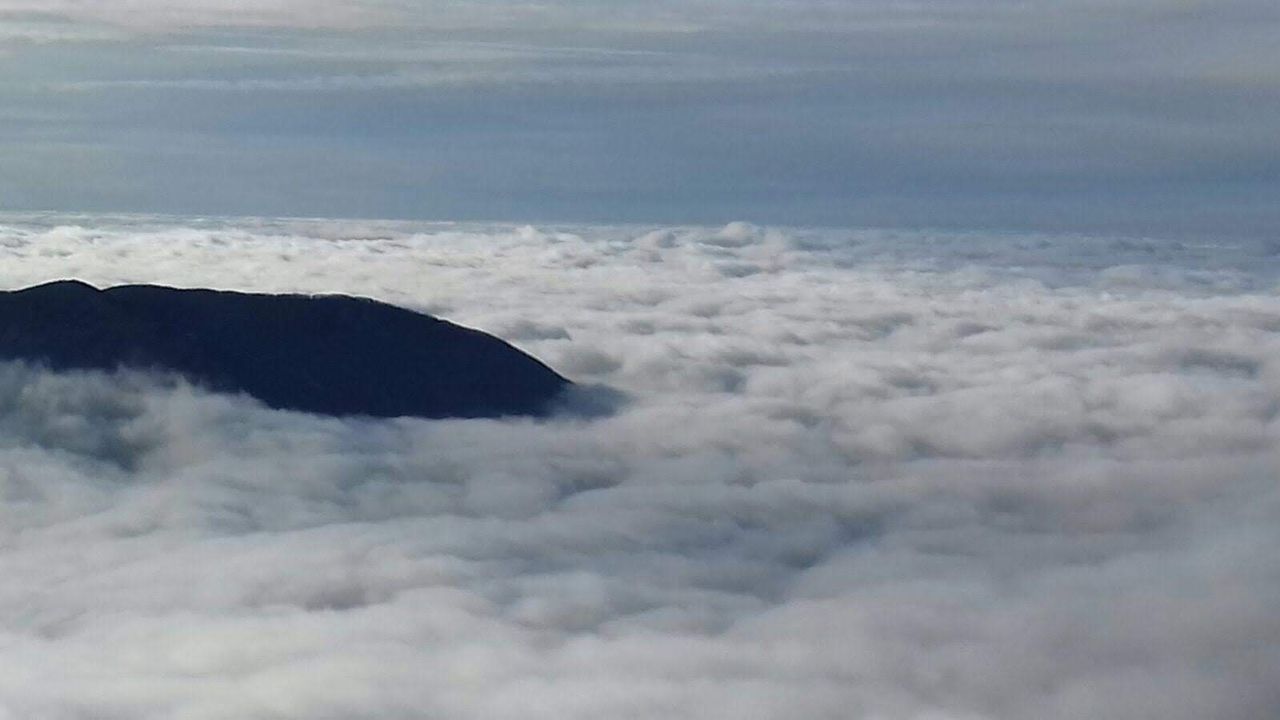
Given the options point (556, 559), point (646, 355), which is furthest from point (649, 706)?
point (646, 355)

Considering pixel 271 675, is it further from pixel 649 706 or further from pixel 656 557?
pixel 656 557

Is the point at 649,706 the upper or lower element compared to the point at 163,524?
upper

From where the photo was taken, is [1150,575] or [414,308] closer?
[1150,575]

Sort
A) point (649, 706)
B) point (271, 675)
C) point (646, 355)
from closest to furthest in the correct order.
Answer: point (649, 706) → point (271, 675) → point (646, 355)

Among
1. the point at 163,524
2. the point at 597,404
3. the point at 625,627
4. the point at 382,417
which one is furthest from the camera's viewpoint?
the point at 597,404

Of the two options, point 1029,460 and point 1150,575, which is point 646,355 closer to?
point 1029,460

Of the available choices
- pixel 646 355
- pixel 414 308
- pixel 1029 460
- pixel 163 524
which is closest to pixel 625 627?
pixel 163 524
